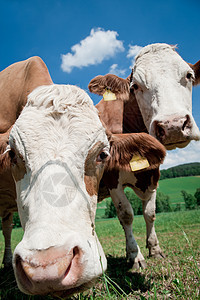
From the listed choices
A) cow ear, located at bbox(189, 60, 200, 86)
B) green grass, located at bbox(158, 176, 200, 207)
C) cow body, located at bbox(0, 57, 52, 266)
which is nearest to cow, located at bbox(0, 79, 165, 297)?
cow body, located at bbox(0, 57, 52, 266)

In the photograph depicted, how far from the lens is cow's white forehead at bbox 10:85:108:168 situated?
2172 millimetres

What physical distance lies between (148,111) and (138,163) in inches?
66.4

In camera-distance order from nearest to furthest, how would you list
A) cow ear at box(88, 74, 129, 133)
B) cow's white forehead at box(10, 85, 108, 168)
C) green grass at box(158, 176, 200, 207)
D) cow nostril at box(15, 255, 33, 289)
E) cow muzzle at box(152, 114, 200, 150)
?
1. cow nostril at box(15, 255, 33, 289)
2. cow's white forehead at box(10, 85, 108, 168)
3. cow muzzle at box(152, 114, 200, 150)
4. cow ear at box(88, 74, 129, 133)
5. green grass at box(158, 176, 200, 207)

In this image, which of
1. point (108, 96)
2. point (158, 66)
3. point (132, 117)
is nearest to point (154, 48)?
point (158, 66)

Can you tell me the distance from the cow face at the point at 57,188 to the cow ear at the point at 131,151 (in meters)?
0.50

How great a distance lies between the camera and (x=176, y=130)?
358cm

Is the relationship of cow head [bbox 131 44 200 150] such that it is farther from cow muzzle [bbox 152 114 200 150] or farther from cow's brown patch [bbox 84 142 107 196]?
cow's brown patch [bbox 84 142 107 196]

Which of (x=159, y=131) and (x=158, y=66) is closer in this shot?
(x=159, y=131)

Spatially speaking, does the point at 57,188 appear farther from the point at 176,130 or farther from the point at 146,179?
the point at 146,179

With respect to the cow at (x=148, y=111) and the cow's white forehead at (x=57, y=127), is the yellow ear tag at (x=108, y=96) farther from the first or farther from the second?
the cow's white forehead at (x=57, y=127)

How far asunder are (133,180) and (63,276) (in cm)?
334

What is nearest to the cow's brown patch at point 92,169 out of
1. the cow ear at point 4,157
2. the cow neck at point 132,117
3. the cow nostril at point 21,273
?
the cow nostril at point 21,273

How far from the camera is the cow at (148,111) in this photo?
3.79 metres

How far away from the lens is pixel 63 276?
152 centimetres
